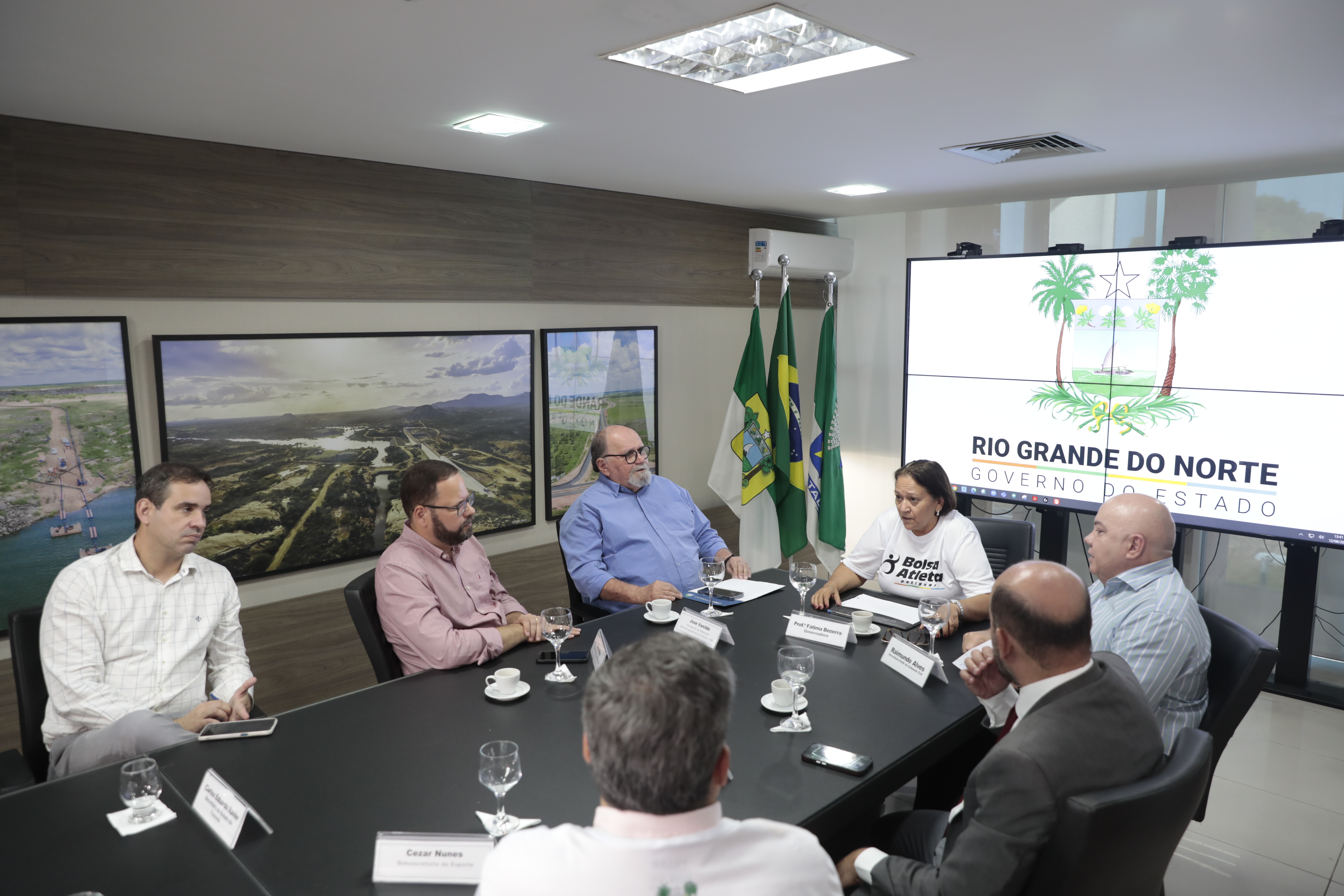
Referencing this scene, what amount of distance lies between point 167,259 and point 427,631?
5.83 ft

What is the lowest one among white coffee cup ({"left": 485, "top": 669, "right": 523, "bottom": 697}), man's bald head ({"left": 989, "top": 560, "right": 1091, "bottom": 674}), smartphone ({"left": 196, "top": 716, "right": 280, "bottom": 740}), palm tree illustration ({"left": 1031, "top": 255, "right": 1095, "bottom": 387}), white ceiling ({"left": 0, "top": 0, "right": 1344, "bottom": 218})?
smartphone ({"left": 196, "top": 716, "right": 280, "bottom": 740})

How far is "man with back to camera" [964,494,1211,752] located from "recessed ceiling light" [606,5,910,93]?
1.50m

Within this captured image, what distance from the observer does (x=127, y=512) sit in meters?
3.04

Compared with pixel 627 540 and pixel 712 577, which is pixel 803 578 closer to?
pixel 712 577

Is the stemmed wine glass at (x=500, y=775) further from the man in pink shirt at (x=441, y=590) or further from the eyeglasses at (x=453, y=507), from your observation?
the eyeglasses at (x=453, y=507)

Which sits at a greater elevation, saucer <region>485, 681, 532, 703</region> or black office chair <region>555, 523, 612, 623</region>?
saucer <region>485, 681, 532, 703</region>

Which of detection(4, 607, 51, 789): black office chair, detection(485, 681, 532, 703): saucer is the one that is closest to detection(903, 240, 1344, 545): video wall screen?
detection(485, 681, 532, 703): saucer

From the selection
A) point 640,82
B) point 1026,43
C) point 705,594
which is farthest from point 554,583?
point 1026,43

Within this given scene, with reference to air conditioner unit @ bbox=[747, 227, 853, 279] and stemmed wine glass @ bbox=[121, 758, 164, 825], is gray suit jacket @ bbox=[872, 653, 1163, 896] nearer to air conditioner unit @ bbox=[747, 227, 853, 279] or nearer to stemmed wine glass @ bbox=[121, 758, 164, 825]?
stemmed wine glass @ bbox=[121, 758, 164, 825]

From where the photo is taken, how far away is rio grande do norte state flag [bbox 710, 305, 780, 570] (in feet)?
16.8

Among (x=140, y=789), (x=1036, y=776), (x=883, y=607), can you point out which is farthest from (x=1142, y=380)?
(x=140, y=789)

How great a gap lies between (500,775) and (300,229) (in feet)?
8.73

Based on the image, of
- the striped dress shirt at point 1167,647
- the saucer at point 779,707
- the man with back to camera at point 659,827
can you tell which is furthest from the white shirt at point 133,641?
the striped dress shirt at point 1167,647

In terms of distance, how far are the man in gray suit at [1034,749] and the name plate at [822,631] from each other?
2.31 ft
